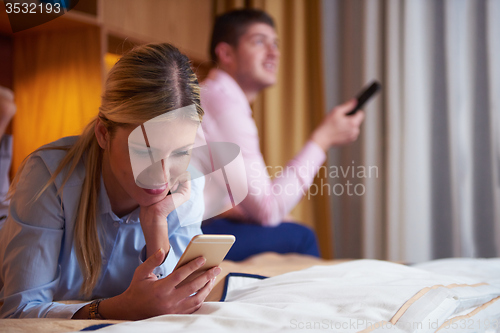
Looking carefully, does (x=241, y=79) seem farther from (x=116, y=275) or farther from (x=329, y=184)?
(x=116, y=275)

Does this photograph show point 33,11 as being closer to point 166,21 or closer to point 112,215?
point 166,21

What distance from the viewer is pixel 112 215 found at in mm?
708

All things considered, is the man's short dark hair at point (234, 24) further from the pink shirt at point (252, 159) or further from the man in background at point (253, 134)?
the pink shirt at point (252, 159)

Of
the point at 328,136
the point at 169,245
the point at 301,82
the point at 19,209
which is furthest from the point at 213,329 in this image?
the point at 301,82

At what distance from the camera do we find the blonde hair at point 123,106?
62cm

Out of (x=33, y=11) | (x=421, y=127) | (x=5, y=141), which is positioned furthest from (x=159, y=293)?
(x=421, y=127)

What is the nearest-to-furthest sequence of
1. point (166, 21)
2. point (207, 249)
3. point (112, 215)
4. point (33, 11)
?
point (207, 249), point (112, 215), point (33, 11), point (166, 21)

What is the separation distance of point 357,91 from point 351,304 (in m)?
1.50

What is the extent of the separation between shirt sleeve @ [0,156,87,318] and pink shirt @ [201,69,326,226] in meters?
0.59

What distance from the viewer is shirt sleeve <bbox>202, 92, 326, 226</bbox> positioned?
125cm

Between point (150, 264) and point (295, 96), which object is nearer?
point (150, 264)

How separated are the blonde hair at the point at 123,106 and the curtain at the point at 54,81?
2.79ft

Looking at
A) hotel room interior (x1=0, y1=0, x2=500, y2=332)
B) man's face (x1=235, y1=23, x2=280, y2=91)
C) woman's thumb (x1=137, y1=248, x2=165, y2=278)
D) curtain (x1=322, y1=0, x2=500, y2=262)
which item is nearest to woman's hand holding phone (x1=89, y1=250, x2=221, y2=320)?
woman's thumb (x1=137, y1=248, x2=165, y2=278)

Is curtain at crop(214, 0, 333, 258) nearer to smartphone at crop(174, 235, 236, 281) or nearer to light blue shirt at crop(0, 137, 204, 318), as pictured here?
light blue shirt at crop(0, 137, 204, 318)
